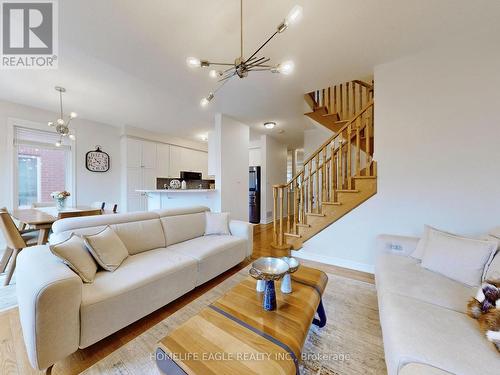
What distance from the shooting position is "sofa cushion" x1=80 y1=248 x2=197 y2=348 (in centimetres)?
133

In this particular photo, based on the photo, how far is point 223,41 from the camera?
2055 mm

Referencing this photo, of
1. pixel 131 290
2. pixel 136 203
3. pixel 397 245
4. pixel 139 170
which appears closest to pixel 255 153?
pixel 139 170

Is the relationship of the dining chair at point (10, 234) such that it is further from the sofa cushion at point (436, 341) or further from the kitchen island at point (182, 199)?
the sofa cushion at point (436, 341)

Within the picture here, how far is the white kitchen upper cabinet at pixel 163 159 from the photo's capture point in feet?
18.3

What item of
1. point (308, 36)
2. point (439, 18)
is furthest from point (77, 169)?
point (439, 18)

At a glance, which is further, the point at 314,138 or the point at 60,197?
the point at 314,138

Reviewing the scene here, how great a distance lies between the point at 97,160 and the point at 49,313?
4.44 m

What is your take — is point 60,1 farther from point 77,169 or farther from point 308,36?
point 77,169

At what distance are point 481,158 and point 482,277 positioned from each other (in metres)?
1.39

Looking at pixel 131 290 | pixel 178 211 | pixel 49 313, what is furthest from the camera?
pixel 178 211

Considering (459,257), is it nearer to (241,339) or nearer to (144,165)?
(241,339)

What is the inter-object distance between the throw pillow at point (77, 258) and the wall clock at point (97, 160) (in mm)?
3658

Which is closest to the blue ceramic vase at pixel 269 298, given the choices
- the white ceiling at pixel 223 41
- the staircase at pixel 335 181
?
the staircase at pixel 335 181

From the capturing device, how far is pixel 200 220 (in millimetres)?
2906
